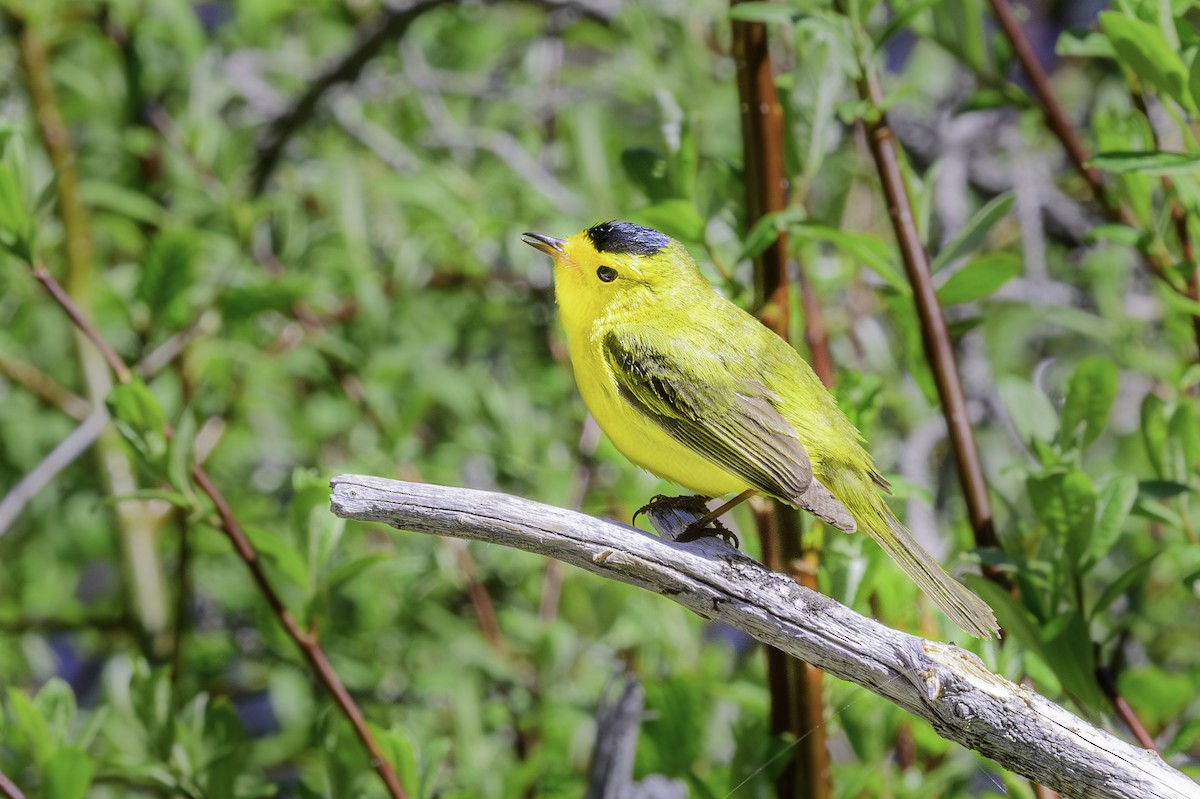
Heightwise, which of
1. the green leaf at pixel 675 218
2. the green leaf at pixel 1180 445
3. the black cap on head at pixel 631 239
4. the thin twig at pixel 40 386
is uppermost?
the green leaf at pixel 675 218

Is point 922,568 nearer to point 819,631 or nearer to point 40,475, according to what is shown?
Result: point 819,631

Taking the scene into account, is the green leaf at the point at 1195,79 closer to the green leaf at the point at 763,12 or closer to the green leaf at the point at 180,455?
the green leaf at the point at 763,12

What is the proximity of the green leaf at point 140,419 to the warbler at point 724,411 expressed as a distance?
71 centimetres

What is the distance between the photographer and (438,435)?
391cm

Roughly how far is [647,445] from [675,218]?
1.24ft

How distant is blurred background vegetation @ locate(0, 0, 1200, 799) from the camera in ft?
6.73

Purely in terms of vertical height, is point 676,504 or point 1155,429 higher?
point 1155,429

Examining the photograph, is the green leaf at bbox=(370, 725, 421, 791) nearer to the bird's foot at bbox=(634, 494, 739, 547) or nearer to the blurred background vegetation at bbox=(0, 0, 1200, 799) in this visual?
the blurred background vegetation at bbox=(0, 0, 1200, 799)

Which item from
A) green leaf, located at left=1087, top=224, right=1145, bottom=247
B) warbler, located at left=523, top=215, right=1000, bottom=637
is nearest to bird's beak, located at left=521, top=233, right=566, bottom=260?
warbler, located at left=523, top=215, right=1000, bottom=637

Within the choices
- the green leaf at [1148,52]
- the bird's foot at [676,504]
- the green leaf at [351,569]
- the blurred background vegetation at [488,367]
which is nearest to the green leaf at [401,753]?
the blurred background vegetation at [488,367]

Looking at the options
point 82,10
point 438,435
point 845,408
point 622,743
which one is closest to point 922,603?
point 845,408

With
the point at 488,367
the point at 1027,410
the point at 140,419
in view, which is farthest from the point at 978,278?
the point at 488,367

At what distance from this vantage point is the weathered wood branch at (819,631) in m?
1.41

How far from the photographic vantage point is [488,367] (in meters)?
3.98
